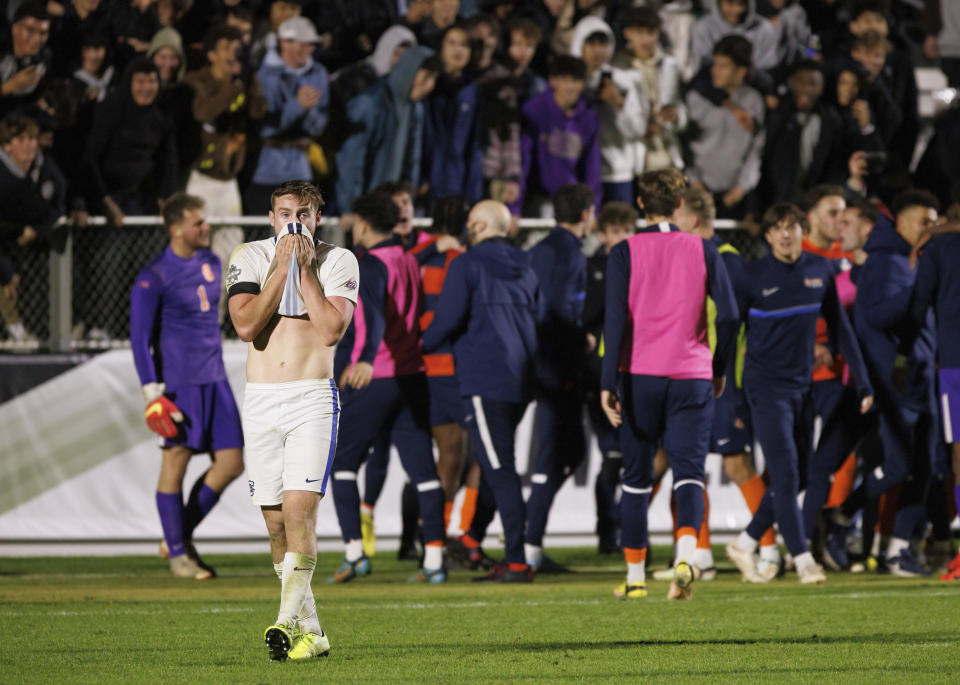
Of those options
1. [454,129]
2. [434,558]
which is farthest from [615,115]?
[434,558]

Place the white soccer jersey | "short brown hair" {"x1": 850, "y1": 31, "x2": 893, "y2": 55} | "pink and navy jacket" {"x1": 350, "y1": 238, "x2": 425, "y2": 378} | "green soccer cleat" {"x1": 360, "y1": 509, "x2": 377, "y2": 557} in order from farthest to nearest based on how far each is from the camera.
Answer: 1. "short brown hair" {"x1": 850, "y1": 31, "x2": 893, "y2": 55}
2. "green soccer cleat" {"x1": 360, "y1": 509, "x2": 377, "y2": 557}
3. "pink and navy jacket" {"x1": 350, "y1": 238, "x2": 425, "y2": 378}
4. the white soccer jersey

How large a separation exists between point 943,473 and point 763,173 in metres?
4.59

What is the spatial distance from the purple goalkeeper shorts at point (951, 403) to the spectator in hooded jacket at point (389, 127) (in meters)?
5.33

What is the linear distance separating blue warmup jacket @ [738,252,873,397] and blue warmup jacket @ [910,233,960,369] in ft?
1.72

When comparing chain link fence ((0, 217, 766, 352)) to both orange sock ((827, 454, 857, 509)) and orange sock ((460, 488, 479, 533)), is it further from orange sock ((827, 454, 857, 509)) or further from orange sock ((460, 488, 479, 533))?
orange sock ((827, 454, 857, 509))

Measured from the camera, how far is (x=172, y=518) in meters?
10.1

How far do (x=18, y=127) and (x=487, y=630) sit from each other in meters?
6.55

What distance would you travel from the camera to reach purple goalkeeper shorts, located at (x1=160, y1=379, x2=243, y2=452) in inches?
399

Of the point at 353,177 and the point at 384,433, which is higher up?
the point at 353,177

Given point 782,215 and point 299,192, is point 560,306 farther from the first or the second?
point 299,192

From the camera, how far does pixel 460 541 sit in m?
10.9

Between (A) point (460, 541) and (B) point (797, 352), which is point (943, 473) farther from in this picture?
(A) point (460, 541)

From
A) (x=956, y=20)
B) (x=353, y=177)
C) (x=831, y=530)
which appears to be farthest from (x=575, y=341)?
(x=956, y=20)

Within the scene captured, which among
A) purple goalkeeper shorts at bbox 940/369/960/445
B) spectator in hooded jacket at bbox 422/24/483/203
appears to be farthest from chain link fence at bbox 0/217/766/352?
purple goalkeeper shorts at bbox 940/369/960/445
